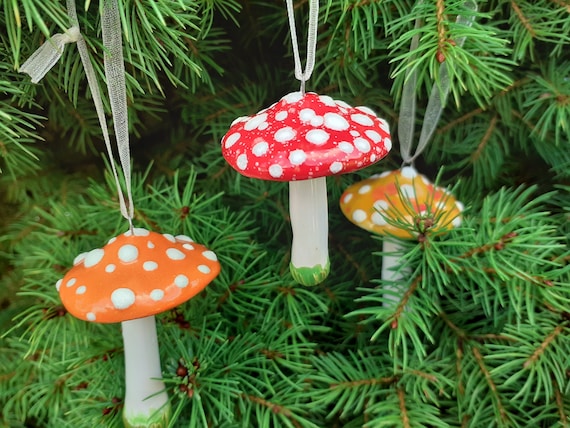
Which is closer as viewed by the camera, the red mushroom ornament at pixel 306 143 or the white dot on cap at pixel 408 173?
the red mushroom ornament at pixel 306 143

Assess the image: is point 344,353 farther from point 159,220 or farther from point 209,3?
point 209,3

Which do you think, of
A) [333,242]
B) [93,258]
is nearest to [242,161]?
[93,258]

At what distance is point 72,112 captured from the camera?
1.61ft

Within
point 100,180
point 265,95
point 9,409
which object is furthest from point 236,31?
point 9,409

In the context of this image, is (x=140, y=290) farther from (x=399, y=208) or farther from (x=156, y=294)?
(x=399, y=208)

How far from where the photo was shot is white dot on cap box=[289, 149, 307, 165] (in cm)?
30

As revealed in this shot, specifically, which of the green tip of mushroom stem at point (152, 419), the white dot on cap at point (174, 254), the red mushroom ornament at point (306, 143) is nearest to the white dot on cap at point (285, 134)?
the red mushroom ornament at point (306, 143)

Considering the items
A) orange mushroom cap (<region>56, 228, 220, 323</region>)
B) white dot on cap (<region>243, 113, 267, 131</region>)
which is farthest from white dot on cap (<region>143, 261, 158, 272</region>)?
white dot on cap (<region>243, 113, 267, 131</region>)

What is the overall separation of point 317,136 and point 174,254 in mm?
123

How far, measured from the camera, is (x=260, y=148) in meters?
0.31

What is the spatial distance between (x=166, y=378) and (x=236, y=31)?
1.15 feet

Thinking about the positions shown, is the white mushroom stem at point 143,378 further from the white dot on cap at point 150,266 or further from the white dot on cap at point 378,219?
the white dot on cap at point 378,219

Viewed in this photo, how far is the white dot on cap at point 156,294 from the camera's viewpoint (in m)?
0.33

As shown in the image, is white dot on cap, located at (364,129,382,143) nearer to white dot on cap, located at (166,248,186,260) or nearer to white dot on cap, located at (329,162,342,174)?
white dot on cap, located at (329,162,342,174)
